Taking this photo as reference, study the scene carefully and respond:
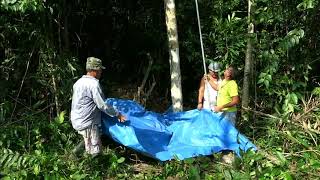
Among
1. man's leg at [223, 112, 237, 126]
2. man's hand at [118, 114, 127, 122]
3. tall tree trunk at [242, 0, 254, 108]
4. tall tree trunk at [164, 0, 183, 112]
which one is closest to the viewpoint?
man's hand at [118, 114, 127, 122]

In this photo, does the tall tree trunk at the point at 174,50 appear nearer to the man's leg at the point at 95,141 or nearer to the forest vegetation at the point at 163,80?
the forest vegetation at the point at 163,80

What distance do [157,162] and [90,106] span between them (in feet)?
3.78

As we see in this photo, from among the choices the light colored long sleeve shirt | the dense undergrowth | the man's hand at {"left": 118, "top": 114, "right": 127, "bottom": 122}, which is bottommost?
the dense undergrowth

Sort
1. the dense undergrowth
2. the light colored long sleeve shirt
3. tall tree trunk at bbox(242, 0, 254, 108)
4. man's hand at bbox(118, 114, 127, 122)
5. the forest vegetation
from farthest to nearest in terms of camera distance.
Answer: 1. tall tree trunk at bbox(242, 0, 254, 108)
2. man's hand at bbox(118, 114, 127, 122)
3. the forest vegetation
4. the light colored long sleeve shirt
5. the dense undergrowth

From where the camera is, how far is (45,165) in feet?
18.9

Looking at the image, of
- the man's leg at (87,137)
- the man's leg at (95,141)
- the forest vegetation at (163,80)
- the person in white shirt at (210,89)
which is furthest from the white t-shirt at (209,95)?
the man's leg at (87,137)

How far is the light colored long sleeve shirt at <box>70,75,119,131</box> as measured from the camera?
224 inches

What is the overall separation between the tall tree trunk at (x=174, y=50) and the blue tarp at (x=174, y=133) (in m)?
0.51

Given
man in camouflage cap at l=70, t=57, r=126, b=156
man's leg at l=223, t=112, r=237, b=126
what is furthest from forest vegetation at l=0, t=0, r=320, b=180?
man's leg at l=223, t=112, r=237, b=126

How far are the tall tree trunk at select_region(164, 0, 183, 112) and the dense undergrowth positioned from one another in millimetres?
1029

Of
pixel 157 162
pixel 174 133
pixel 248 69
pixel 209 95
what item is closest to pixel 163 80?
pixel 248 69

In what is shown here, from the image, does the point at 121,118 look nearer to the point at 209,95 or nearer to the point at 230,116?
the point at 209,95

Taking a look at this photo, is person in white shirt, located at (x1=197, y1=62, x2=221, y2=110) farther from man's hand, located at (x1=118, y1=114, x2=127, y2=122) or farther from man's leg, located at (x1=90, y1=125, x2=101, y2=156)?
man's leg, located at (x1=90, y1=125, x2=101, y2=156)

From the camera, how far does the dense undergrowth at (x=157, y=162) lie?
18.2 feet
